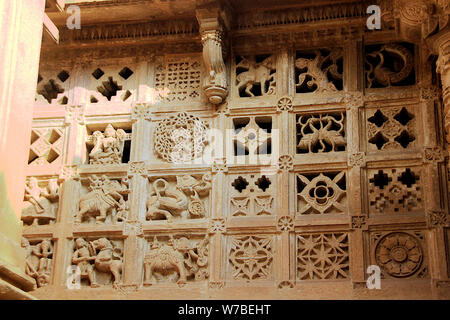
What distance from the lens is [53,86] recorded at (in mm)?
10359

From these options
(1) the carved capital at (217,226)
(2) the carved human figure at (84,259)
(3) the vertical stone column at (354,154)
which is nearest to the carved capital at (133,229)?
(2) the carved human figure at (84,259)

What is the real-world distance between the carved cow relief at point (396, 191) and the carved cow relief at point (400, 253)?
25cm

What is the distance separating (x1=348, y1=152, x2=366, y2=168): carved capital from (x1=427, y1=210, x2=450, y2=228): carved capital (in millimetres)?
812

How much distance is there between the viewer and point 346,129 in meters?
9.43

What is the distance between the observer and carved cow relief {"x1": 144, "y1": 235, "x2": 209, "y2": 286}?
9.07 meters

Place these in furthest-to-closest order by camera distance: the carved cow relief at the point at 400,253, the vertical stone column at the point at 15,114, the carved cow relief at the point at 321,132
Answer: the carved cow relief at the point at 321,132, the carved cow relief at the point at 400,253, the vertical stone column at the point at 15,114

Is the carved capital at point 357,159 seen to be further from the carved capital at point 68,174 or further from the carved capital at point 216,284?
the carved capital at point 68,174

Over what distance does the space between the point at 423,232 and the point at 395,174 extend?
2.11 feet

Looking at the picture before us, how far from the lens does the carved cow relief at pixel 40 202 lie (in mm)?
9570

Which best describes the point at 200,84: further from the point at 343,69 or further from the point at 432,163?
the point at 432,163

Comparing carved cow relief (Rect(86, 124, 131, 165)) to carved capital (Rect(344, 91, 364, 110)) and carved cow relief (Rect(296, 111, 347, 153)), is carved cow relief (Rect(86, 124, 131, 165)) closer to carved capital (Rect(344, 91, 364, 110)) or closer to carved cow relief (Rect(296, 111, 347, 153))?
carved cow relief (Rect(296, 111, 347, 153))
